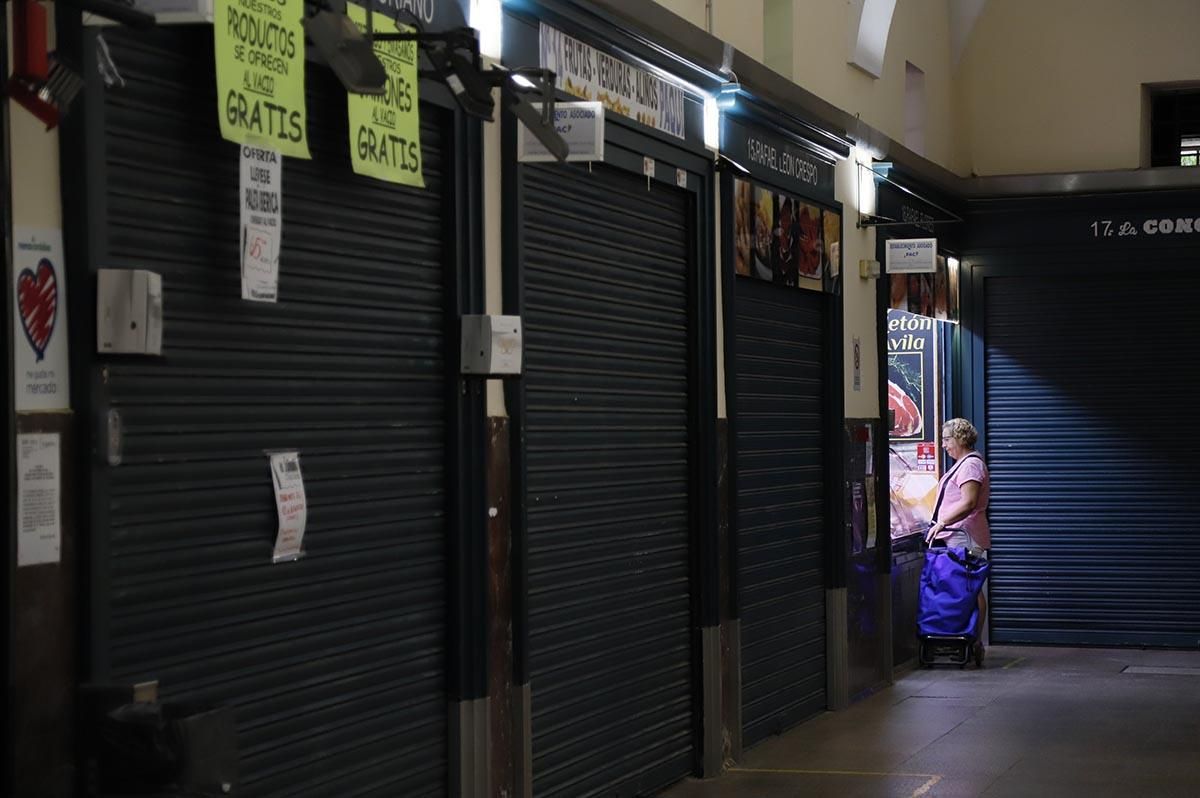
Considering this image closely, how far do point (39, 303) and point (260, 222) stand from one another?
1.06 metres

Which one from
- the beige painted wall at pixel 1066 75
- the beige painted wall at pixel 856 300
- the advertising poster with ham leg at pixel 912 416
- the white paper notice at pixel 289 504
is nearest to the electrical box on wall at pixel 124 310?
the white paper notice at pixel 289 504

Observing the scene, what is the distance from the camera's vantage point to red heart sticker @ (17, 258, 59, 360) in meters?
4.39

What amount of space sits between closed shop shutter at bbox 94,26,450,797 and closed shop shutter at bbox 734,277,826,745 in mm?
3273

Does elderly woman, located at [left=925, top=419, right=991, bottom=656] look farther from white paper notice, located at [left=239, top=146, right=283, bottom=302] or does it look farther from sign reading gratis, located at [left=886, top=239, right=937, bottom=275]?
white paper notice, located at [left=239, top=146, right=283, bottom=302]

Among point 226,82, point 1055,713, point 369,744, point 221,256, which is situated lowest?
point 1055,713

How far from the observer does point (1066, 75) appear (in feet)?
47.4

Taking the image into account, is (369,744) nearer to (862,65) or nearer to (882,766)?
(882,766)

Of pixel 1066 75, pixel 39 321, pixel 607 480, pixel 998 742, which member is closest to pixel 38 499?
pixel 39 321

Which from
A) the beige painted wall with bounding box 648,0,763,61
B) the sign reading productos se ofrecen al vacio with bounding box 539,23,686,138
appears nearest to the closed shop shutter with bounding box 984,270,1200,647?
the beige painted wall with bounding box 648,0,763,61

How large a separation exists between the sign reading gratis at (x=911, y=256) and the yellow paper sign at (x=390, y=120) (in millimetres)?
6351

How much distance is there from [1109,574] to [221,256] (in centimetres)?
1055

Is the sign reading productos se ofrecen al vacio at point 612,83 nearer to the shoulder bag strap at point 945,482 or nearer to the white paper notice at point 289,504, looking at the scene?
the white paper notice at point 289,504

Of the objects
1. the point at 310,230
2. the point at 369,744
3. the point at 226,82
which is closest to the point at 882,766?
the point at 369,744

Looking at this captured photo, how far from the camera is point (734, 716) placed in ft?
30.2
